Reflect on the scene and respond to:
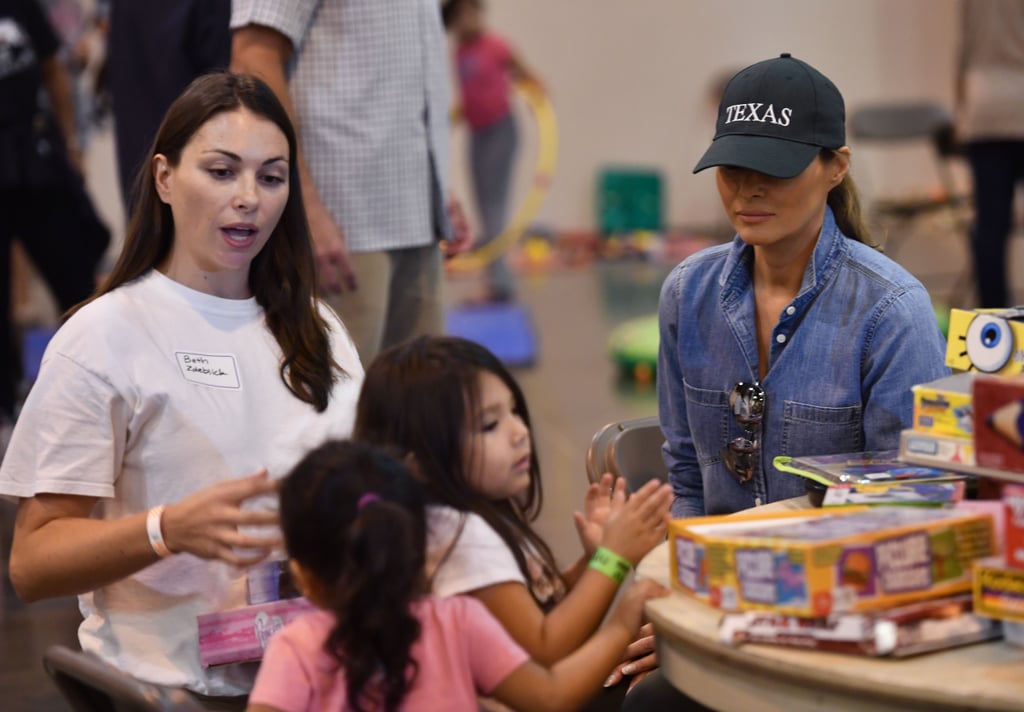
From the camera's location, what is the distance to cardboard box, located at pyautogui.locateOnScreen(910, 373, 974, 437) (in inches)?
59.2

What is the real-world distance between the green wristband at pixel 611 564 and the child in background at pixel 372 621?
0.57ft

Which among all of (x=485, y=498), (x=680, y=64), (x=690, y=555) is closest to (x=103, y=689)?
(x=485, y=498)

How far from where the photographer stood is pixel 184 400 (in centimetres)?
186

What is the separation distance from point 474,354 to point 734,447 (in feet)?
2.09

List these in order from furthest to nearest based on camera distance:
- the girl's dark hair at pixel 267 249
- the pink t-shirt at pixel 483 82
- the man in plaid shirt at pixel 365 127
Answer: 1. the pink t-shirt at pixel 483 82
2. the man in plaid shirt at pixel 365 127
3. the girl's dark hair at pixel 267 249

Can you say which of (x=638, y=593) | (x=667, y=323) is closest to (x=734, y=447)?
(x=667, y=323)

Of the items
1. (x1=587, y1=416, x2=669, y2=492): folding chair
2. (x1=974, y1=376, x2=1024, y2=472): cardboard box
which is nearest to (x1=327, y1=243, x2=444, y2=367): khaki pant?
(x1=587, y1=416, x2=669, y2=492): folding chair

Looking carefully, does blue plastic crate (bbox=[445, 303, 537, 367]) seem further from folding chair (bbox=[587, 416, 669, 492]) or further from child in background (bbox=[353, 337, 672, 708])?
child in background (bbox=[353, 337, 672, 708])

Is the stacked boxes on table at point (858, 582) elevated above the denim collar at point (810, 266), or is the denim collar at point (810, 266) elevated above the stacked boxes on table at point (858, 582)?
the denim collar at point (810, 266)

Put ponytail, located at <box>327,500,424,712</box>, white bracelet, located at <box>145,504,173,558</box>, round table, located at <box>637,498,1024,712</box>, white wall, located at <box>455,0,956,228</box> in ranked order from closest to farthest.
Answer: round table, located at <box>637,498,1024,712</box>, ponytail, located at <box>327,500,424,712</box>, white bracelet, located at <box>145,504,173,558</box>, white wall, located at <box>455,0,956,228</box>

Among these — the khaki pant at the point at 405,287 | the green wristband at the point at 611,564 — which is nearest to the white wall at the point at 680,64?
the khaki pant at the point at 405,287

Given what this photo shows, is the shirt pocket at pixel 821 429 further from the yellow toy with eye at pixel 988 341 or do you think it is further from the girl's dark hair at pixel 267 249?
the girl's dark hair at pixel 267 249

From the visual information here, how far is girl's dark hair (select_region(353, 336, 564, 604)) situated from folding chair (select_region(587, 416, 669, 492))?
0.67 m

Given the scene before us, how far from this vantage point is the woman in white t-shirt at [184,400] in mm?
1753
